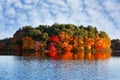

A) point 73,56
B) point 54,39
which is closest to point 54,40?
point 54,39

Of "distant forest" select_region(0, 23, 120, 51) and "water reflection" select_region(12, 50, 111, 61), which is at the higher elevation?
"distant forest" select_region(0, 23, 120, 51)

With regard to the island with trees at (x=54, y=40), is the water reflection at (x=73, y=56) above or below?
below

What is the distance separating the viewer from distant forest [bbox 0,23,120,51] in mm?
118625

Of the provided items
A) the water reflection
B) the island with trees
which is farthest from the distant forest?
the water reflection

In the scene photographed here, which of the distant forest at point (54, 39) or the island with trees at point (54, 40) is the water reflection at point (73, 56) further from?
the distant forest at point (54, 39)

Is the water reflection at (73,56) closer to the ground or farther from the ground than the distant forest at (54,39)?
closer to the ground

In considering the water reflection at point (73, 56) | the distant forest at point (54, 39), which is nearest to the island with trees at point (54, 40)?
the distant forest at point (54, 39)

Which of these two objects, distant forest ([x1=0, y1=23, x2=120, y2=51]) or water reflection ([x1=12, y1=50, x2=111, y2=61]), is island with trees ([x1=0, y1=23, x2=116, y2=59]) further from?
water reflection ([x1=12, y1=50, x2=111, y2=61])

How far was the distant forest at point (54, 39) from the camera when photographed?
Result: 118625 millimetres

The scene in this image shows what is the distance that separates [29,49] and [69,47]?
46.5ft

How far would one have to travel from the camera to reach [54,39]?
394 ft

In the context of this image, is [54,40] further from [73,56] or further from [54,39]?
[73,56]

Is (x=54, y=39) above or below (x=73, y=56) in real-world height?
above

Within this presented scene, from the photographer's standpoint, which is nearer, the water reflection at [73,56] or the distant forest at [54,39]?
the water reflection at [73,56]
